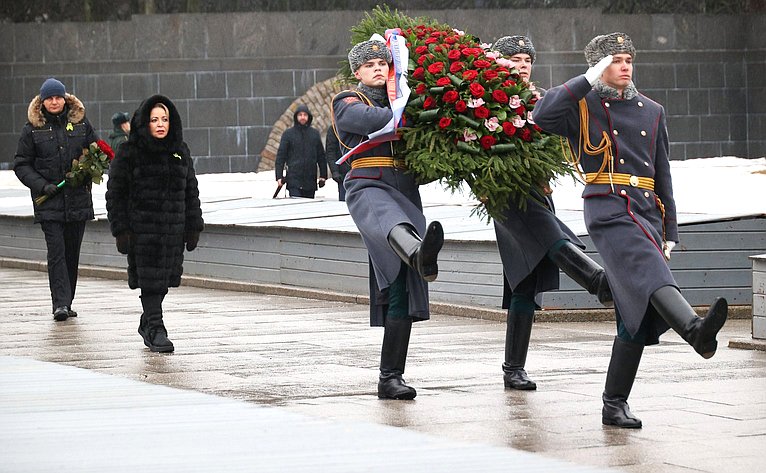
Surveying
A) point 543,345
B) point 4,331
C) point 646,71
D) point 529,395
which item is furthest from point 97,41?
point 529,395

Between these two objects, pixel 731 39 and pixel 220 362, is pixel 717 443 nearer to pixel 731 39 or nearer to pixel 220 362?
pixel 220 362

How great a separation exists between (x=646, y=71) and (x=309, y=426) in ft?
88.6

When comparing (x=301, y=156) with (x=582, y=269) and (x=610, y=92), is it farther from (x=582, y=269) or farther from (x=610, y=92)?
(x=610, y=92)

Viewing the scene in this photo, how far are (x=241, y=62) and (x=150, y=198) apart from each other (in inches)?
835

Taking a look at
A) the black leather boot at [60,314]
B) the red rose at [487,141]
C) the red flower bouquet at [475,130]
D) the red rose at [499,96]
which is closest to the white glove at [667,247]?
the red flower bouquet at [475,130]

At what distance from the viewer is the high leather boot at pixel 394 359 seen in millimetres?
8094

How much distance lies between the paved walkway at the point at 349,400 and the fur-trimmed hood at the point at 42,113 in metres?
1.62

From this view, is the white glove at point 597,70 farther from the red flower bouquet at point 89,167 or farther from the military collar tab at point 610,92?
the red flower bouquet at point 89,167

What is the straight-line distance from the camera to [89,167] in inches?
503

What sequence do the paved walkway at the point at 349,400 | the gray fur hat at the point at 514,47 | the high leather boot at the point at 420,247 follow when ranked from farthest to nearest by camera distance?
the gray fur hat at the point at 514,47 < the high leather boot at the point at 420,247 < the paved walkway at the point at 349,400

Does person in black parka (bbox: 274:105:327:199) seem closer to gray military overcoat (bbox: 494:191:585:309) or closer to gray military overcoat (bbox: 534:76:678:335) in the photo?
gray military overcoat (bbox: 494:191:585:309)

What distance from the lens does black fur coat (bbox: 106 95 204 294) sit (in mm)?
10688

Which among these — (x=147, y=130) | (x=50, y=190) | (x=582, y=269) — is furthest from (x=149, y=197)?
(x=582, y=269)

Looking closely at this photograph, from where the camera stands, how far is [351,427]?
279 inches
